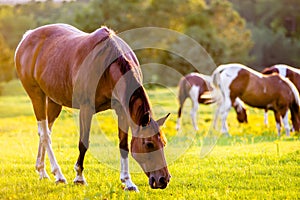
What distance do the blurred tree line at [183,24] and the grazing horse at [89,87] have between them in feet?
91.4

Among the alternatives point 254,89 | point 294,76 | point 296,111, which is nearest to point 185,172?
point 296,111

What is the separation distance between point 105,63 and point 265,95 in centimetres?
901

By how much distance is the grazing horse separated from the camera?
5586mm

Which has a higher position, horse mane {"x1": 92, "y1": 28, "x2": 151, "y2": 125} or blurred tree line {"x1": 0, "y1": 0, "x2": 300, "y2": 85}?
horse mane {"x1": 92, "y1": 28, "x2": 151, "y2": 125}

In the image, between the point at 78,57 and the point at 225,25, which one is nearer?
the point at 78,57

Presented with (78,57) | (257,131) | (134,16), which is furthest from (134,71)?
(134,16)

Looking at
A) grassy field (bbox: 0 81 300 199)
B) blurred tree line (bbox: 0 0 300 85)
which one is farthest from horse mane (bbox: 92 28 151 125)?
blurred tree line (bbox: 0 0 300 85)

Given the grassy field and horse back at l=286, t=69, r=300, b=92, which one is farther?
horse back at l=286, t=69, r=300, b=92

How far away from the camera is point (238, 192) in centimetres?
595

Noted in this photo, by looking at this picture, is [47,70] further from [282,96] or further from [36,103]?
[282,96]

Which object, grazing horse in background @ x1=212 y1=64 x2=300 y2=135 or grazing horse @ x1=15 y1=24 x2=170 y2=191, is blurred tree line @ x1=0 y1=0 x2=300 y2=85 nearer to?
grazing horse in background @ x1=212 y1=64 x2=300 y2=135

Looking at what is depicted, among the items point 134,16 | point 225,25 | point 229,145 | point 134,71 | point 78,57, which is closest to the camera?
point 134,71

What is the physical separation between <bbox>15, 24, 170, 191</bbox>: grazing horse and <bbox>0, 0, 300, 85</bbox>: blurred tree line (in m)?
27.9

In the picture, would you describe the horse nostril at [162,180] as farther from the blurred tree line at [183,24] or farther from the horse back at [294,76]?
the blurred tree line at [183,24]
